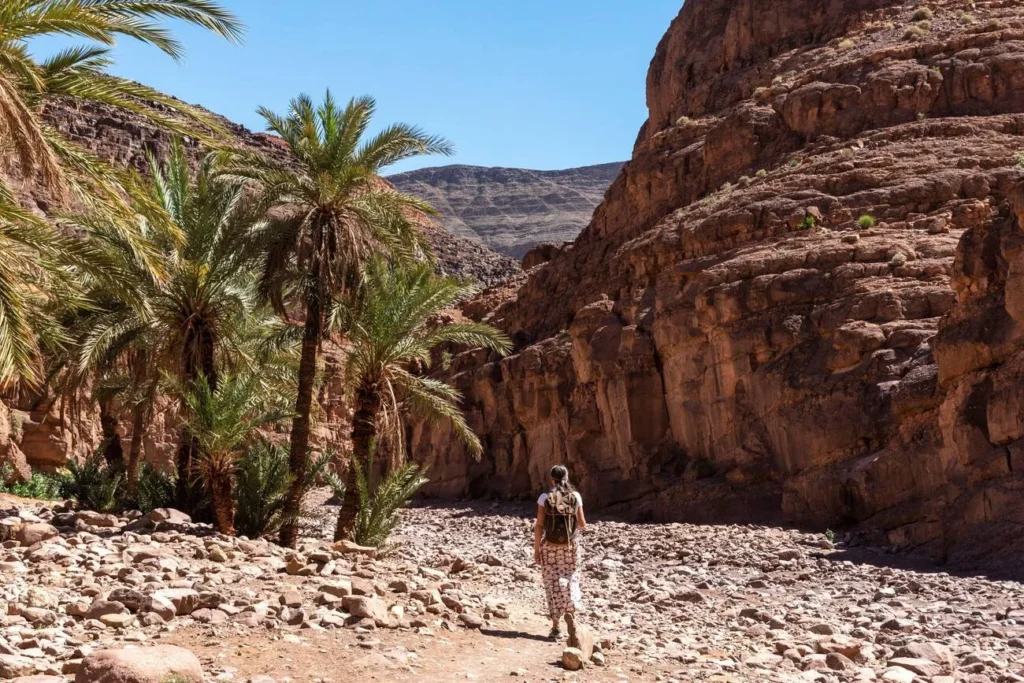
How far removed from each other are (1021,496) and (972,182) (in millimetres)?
12703

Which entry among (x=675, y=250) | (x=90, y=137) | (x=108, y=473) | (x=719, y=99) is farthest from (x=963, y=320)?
(x=90, y=137)

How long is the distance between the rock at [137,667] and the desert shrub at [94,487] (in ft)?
36.9

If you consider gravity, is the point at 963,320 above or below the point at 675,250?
below

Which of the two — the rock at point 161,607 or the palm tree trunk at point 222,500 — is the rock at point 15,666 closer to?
the rock at point 161,607

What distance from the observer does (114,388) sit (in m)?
21.1

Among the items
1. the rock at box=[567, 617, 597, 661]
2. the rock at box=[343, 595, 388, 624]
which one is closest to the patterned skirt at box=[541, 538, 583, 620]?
the rock at box=[567, 617, 597, 661]

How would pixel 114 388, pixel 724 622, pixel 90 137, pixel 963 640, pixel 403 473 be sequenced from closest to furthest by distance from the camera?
pixel 963 640
pixel 724 622
pixel 403 473
pixel 114 388
pixel 90 137

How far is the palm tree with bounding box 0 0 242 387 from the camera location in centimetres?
891

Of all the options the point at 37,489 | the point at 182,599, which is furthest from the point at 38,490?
the point at 182,599

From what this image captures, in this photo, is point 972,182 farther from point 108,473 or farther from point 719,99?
point 108,473

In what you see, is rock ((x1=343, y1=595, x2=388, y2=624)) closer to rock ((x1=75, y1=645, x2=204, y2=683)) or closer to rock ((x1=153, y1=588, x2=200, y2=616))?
rock ((x1=153, y1=588, x2=200, y2=616))

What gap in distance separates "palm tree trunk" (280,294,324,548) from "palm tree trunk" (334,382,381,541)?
73cm

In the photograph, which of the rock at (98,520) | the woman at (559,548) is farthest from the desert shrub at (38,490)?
the woman at (559,548)

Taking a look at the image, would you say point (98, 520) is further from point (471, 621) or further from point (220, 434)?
point (471, 621)
